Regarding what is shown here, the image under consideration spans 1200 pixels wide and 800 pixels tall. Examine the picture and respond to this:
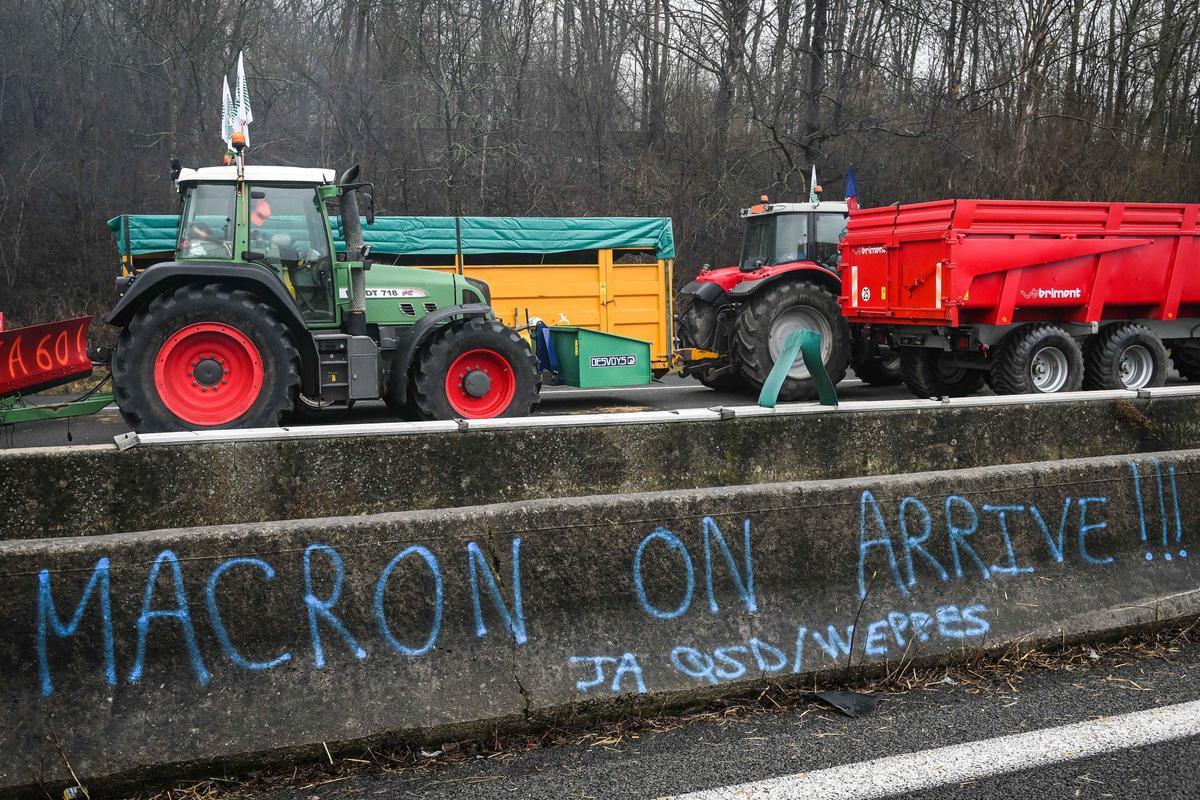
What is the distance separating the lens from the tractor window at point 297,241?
9.37 meters

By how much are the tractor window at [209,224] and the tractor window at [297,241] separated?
0.66 ft

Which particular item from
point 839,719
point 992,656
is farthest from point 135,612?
point 992,656

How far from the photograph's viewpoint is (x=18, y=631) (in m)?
2.88

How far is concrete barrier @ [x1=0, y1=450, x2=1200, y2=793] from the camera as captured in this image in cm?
295

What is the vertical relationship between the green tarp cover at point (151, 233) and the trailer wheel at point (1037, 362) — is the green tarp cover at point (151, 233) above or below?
above

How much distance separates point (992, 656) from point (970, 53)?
1000 inches

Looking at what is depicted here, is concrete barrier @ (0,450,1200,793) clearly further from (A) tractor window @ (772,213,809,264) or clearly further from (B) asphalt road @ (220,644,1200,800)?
(A) tractor window @ (772,213,809,264)

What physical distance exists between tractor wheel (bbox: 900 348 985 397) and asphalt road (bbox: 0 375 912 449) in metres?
0.77

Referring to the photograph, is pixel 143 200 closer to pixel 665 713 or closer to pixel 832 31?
pixel 832 31

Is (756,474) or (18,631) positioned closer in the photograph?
(18,631)

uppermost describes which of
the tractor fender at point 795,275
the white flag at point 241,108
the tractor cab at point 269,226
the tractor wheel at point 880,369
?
the white flag at point 241,108

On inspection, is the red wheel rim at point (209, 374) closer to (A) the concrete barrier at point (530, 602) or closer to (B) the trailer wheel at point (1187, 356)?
(A) the concrete barrier at point (530, 602)

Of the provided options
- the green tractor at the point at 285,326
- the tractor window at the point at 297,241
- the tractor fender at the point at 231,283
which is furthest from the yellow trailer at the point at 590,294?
the tractor fender at the point at 231,283

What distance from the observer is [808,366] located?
5297 millimetres
